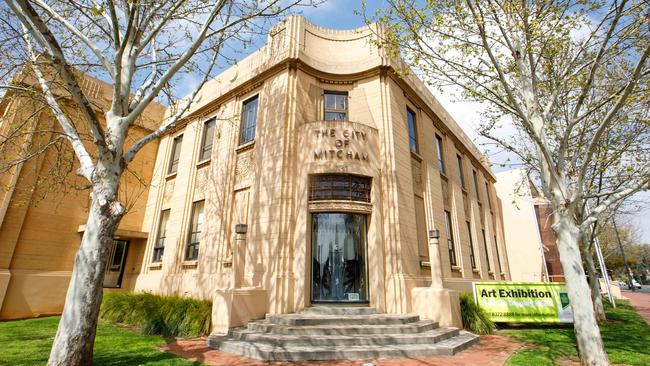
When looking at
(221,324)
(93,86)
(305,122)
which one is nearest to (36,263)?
(93,86)

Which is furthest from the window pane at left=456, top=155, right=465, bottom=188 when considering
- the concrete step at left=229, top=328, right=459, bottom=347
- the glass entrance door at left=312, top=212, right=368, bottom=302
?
the concrete step at left=229, top=328, right=459, bottom=347

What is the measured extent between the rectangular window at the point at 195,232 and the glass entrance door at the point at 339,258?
526cm

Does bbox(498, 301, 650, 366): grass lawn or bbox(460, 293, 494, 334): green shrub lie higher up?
bbox(460, 293, 494, 334): green shrub

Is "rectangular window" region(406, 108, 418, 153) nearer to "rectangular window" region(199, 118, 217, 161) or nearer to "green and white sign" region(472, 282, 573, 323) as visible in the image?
"green and white sign" region(472, 282, 573, 323)

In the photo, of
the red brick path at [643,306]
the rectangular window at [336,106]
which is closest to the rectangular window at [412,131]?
the rectangular window at [336,106]

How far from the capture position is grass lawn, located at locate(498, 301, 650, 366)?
6492 mm

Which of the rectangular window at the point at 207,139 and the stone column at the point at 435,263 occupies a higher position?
the rectangular window at the point at 207,139

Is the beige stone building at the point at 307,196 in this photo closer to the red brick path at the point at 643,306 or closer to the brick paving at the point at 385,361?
the brick paving at the point at 385,361

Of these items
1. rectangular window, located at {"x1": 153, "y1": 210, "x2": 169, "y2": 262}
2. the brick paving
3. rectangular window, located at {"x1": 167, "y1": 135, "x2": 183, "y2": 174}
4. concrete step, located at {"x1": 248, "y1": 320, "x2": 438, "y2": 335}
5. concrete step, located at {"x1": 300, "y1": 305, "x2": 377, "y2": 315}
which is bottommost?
the brick paving

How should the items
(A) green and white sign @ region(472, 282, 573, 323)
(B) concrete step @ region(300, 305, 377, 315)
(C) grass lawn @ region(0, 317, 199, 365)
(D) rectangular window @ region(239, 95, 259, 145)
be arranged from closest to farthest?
(C) grass lawn @ region(0, 317, 199, 365), (B) concrete step @ region(300, 305, 377, 315), (A) green and white sign @ region(472, 282, 573, 323), (D) rectangular window @ region(239, 95, 259, 145)

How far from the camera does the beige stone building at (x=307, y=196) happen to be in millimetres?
9758

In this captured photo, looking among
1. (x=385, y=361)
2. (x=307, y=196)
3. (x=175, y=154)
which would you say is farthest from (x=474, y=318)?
(x=175, y=154)

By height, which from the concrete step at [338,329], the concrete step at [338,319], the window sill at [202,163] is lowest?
the concrete step at [338,329]

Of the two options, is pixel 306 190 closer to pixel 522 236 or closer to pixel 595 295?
pixel 595 295
